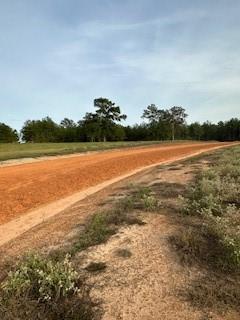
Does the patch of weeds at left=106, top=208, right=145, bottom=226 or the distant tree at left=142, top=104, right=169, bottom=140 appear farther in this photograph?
the distant tree at left=142, top=104, right=169, bottom=140

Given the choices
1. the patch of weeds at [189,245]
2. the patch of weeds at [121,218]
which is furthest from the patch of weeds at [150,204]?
the patch of weeds at [189,245]

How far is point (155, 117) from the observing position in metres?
115

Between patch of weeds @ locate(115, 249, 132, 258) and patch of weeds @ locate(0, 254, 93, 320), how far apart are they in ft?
3.52

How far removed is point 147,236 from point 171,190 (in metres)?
4.86

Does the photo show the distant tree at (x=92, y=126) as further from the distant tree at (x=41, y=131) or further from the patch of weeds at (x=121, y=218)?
the patch of weeds at (x=121, y=218)

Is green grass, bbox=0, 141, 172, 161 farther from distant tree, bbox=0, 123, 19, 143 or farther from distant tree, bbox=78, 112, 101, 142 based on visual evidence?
distant tree, bbox=0, 123, 19, 143

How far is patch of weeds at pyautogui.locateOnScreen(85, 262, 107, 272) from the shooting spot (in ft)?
21.1

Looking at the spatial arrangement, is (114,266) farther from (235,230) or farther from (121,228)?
(235,230)

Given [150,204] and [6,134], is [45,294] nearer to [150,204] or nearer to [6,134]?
[150,204]

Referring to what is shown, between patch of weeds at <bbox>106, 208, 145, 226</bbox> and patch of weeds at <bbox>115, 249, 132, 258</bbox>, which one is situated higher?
patch of weeds at <bbox>106, 208, 145, 226</bbox>

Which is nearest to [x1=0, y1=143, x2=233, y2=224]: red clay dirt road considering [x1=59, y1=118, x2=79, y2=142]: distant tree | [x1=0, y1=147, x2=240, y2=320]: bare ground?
[x1=0, y1=147, x2=240, y2=320]: bare ground

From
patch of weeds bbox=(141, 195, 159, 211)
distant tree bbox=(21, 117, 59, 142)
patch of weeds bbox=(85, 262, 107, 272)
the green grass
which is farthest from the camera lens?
distant tree bbox=(21, 117, 59, 142)

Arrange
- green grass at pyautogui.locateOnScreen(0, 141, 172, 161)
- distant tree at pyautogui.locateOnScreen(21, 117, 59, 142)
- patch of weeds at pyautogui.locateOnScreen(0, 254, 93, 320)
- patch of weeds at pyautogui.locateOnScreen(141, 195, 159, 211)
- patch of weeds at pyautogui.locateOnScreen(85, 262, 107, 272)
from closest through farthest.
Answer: patch of weeds at pyautogui.locateOnScreen(0, 254, 93, 320) → patch of weeds at pyautogui.locateOnScreen(85, 262, 107, 272) → patch of weeds at pyautogui.locateOnScreen(141, 195, 159, 211) → green grass at pyautogui.locateOnScreen(0, 141, 172, 161) → distant tree at pyautogui.locateOnScreen(21, 117, 59, 142)

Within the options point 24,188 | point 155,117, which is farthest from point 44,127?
point 24,188
